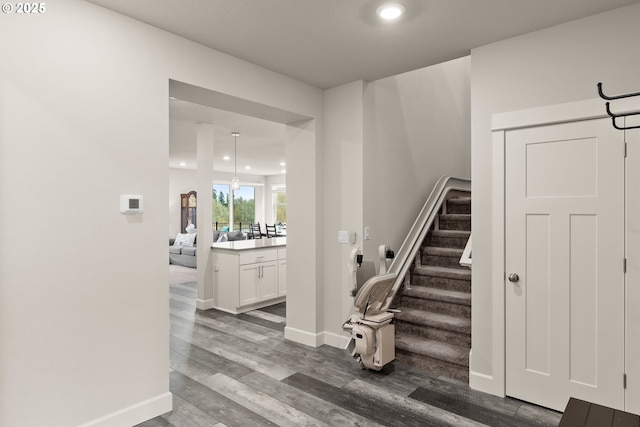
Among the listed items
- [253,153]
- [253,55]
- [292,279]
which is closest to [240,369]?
[292,279]

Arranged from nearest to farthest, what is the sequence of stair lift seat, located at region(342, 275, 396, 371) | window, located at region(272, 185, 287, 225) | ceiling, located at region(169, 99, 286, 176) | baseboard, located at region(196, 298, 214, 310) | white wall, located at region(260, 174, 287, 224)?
stair lift seat, located at region(342, 275, 396, 371), ceiling, located at region(169, 99, 286, 176), baseboard, located at region(196, 298, 214, 310), window, located at region(272, 185, 287, 225), white wall, located at region(260, 174, 287, 224)

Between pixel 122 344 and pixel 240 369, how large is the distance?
1.19 meters

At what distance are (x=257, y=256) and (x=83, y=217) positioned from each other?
3208mm

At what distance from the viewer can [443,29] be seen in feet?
8.54

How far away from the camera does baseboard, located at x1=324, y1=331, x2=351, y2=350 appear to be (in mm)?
3758

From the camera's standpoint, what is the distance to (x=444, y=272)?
3.84 meters

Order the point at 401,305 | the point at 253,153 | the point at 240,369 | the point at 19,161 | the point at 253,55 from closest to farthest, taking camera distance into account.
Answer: the point at 19,161 → the point at 253,55 → the point at 240,369 → the point at 401,305 → the point at 253,153

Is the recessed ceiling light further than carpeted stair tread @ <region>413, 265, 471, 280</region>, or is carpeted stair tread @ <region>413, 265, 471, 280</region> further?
carpeted stair tread @ <region>413, 265, 471, 280</region>

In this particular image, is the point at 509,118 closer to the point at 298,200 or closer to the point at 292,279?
the point at 298,200

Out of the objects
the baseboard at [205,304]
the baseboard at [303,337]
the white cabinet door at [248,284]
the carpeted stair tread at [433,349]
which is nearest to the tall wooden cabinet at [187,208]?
the baseboard at [205,304]

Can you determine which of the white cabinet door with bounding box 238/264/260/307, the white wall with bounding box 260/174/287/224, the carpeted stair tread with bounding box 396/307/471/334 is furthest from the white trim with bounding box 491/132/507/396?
the white wall with bounding box 260/174/287/224

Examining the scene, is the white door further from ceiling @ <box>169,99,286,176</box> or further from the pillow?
the pillow

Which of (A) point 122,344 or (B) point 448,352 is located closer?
(A) point 122,344

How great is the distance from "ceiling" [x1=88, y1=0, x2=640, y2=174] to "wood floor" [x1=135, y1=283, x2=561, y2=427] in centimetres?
265
